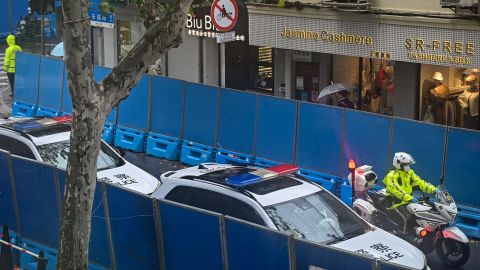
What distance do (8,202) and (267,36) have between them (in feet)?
39.1

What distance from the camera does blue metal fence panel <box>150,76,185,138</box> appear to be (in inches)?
851

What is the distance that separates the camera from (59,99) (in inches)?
971

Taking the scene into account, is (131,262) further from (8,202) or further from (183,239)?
(8,202)

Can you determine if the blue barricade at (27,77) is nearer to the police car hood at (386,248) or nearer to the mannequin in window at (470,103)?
the mannequin in window at (470,103)

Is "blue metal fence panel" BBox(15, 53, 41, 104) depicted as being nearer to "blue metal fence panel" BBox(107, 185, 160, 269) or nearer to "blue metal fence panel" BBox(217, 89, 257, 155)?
"blue metal fence panel" BBox(217, 89, 257, 155)

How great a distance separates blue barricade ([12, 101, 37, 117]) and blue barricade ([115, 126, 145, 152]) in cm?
340

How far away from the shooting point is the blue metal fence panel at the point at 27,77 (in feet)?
83.4

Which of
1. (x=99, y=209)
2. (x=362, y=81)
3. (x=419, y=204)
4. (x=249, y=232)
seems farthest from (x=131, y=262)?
(x=362, y=81)

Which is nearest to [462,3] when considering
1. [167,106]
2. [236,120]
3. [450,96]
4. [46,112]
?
[450,96]

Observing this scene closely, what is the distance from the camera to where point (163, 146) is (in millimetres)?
22047

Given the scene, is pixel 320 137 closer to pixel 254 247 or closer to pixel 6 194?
pixel 6 194

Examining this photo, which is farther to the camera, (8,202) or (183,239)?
(8,202)

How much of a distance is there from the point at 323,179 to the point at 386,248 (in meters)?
6.17

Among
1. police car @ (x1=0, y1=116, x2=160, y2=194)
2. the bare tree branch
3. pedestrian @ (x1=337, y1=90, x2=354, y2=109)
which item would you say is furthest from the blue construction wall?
the bare tree branch
